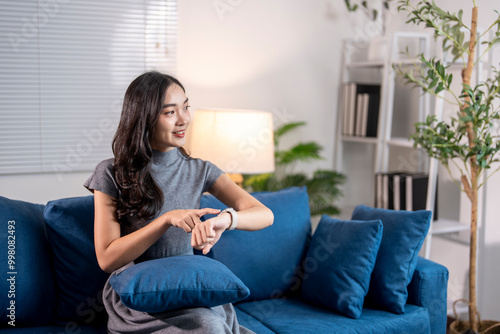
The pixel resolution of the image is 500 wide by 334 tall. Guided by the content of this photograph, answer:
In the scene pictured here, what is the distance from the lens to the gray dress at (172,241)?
5.33 feet

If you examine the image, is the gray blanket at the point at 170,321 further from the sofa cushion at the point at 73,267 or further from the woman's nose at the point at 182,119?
the woman's nose at the point at 182,119

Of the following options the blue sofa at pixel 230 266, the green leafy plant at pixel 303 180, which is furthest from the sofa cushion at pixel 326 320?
the green leafy plant at pixel 303 180

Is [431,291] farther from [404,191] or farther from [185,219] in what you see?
[185,219]

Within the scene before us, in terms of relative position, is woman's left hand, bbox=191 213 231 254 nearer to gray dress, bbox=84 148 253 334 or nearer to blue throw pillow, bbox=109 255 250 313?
blue throw pillow, bbox=109 255 250 313

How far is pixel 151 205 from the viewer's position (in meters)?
1.72

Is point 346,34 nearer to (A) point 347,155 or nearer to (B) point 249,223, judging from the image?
(A) point 347,155

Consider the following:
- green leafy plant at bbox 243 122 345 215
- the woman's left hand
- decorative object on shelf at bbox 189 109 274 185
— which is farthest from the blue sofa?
green leafy plant at bbox 243 122 345 215

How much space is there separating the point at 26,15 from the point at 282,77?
5.17 feet

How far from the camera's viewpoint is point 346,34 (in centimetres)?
366

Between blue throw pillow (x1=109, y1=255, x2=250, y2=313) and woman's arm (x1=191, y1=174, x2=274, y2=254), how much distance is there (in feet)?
0.30

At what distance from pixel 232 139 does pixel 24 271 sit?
1270 mm

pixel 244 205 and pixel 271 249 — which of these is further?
pixel 271 249

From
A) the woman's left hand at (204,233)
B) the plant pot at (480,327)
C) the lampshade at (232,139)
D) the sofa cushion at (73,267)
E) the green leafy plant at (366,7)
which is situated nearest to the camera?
the woman's left hand at (204,233)

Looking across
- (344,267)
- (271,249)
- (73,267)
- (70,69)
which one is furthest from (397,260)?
(70,69)
